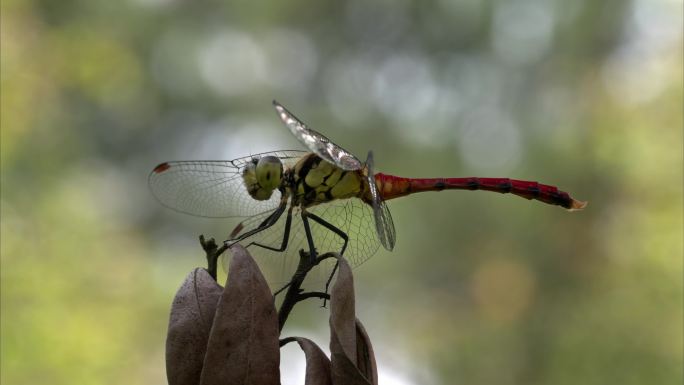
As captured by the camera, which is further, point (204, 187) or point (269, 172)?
point (204, 187)

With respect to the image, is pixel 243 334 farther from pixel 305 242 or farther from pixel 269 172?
pixel 305 242

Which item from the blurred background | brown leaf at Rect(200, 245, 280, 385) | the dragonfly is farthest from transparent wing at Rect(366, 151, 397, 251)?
the blurred background

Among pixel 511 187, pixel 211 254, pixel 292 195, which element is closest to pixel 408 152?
pixel 511 187

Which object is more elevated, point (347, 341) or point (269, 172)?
point (269, 172)

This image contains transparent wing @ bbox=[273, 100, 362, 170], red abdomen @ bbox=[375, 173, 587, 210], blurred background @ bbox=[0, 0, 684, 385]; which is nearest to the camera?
transparent wing @ bbox=[273, 100, 362, 170]

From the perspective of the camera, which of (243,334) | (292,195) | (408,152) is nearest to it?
(243,334)

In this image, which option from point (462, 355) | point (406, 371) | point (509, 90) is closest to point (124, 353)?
point (406, 371)

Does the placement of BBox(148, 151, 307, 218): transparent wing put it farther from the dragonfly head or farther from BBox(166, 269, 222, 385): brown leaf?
BBox(166, 269, 222, 385): brown leaf

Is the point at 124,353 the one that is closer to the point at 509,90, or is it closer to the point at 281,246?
the point at 281,246
